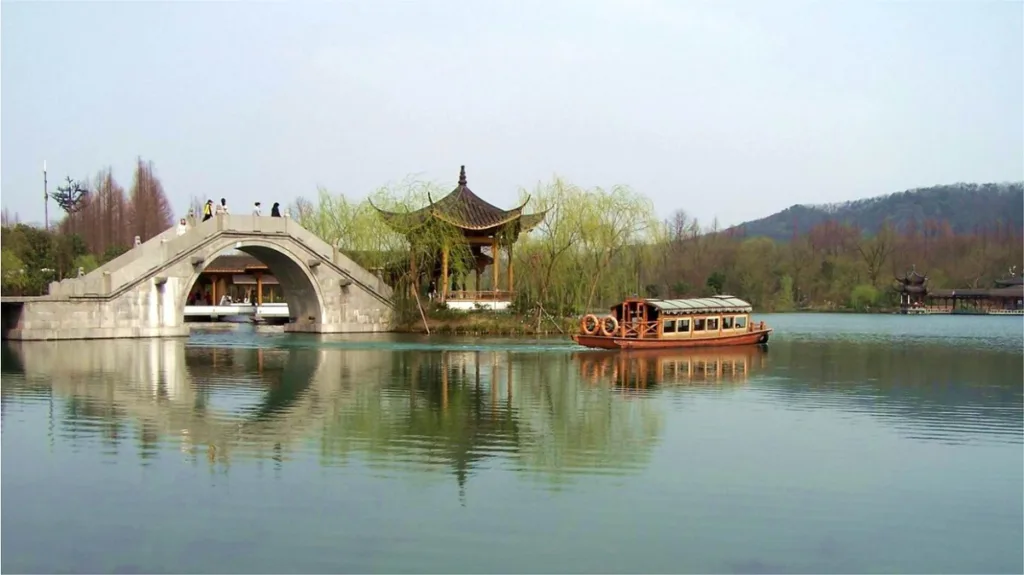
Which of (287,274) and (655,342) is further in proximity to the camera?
(287,274)

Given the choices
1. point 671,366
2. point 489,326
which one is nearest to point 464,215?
point 489,326

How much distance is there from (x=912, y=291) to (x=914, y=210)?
71080mm

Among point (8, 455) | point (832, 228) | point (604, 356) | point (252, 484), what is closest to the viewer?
point (252, 484)

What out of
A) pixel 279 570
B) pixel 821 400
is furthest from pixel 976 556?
pixel 821 400

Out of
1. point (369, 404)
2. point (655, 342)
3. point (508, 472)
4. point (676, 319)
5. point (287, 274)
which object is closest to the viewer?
point (508, 472)

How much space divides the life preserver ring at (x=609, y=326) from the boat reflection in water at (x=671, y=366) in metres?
0.75

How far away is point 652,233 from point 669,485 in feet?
71.5

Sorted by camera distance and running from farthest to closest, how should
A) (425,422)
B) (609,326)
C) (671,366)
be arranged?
1. (609,326)
2. (671,366)
3. (425,422)

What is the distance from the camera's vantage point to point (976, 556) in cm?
668

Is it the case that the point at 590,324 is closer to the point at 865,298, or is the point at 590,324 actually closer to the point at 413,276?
the point at 413,276

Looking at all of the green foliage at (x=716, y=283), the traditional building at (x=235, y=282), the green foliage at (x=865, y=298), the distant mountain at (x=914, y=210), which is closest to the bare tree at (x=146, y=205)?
the traditional building at (x=235, y=282)

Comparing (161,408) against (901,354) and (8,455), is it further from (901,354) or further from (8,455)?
(901,354)

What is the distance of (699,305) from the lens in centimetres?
2377

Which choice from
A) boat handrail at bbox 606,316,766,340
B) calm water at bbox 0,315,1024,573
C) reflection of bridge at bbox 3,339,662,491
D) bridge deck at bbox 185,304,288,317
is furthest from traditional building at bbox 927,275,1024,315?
reflection of bridge at bbox 3,339,662,491
